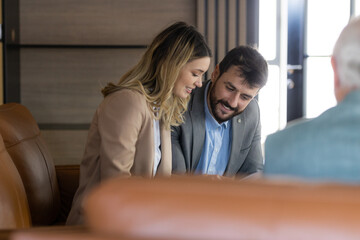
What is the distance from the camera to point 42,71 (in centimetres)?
443

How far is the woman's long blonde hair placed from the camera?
2281mm

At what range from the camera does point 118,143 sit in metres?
2.06

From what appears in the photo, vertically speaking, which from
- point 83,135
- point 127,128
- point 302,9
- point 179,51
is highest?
point 302,9

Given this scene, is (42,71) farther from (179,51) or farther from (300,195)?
(300,195)

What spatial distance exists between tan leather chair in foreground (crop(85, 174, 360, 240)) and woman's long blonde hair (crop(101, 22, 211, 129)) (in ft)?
4.72

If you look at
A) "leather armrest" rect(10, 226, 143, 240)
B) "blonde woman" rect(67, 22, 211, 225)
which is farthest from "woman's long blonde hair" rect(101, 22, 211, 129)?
"leather armrest" rect(10, 226, 143, 240)

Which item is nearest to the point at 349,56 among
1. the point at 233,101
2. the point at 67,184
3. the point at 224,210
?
the point at 224,210

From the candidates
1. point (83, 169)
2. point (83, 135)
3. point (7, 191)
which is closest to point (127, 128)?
point (83, 169)

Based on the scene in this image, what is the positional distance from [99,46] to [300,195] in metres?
3.79

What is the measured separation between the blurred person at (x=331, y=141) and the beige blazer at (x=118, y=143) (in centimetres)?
96

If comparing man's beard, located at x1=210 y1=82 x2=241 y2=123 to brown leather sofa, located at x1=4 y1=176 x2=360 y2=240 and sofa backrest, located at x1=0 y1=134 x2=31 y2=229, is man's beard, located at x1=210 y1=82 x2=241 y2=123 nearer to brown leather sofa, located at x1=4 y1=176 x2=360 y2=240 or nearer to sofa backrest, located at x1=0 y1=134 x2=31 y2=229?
sofa backrest, located at x1=0 y1=134 x2=31 y2=229

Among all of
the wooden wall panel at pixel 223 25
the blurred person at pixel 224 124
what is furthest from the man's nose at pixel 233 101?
the wooden wall panel at pixel 223 25

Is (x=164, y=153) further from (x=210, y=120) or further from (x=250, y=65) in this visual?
(x=250, y=65)

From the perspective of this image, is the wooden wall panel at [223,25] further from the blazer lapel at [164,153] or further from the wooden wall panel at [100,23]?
the blazer lapel at [164,153]
